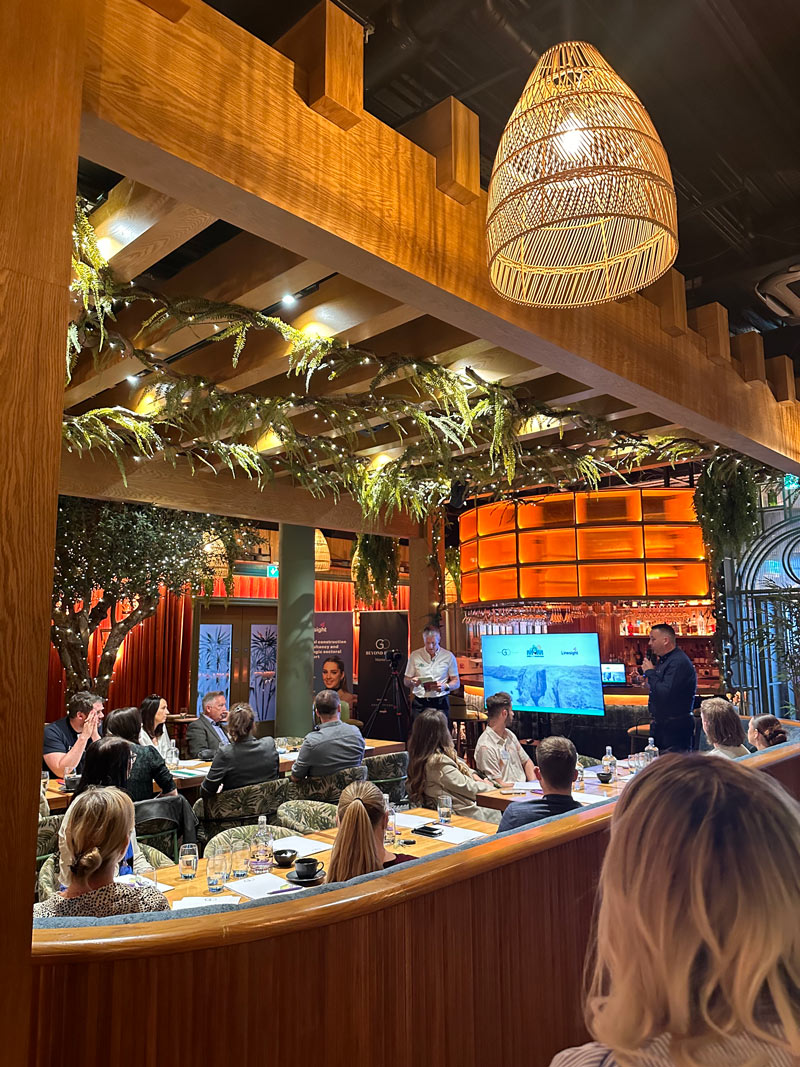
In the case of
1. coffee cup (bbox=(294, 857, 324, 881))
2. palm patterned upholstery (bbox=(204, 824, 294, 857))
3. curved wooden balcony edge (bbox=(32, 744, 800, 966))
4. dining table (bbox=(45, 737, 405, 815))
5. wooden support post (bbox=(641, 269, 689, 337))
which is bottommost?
dining table (bbox=(45, 737, 405, 815))

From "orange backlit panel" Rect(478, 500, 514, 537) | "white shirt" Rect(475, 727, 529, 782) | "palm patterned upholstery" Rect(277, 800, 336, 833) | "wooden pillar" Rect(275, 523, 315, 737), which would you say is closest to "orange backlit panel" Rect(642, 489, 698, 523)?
"orange backlit panel" Rect(478, 500, 514, 537)

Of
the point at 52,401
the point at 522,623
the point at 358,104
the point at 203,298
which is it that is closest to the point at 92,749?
the point at 203,298

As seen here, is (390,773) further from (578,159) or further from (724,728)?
(578,159)

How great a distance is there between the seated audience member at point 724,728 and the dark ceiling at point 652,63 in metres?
3.01

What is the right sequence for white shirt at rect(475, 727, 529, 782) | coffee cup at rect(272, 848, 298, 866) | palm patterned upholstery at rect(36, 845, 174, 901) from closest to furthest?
palm patterned upholstery at rect(36, 845, 174, 901)
coffee cup at rect(272, 848, 298, 866)
white shirt at rect(475, 727, 529, 782)

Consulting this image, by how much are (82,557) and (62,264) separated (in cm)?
683

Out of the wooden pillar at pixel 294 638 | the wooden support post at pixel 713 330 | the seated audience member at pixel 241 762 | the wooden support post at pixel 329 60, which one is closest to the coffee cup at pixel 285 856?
the seated audience member at pixel 241 762

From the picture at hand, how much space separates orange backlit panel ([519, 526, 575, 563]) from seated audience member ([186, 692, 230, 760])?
3.52 metres

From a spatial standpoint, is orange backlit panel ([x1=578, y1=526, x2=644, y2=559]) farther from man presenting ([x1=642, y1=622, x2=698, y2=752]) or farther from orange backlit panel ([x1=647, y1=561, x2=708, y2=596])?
man presenting ([x1=642, y1=622, x2=698, y2=752])

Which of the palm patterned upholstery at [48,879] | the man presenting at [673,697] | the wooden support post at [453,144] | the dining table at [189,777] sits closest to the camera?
the wooden support post at [453,144]

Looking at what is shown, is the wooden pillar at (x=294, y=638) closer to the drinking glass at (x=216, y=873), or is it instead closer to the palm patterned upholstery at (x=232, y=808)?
the palm patterned upholstery at (x=232, y=808)

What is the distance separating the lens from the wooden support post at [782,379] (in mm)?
5219

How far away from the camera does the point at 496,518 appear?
8891 millimetres

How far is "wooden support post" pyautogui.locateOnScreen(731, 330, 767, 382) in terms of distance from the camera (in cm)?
475
